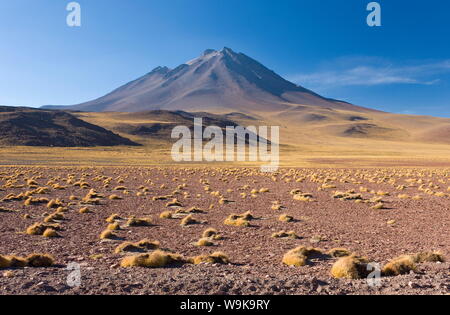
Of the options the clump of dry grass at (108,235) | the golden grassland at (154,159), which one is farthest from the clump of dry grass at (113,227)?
the golden grassland at (154,159)

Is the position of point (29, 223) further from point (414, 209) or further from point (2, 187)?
point (414, 209)

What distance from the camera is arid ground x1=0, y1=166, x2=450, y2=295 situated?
6477mm

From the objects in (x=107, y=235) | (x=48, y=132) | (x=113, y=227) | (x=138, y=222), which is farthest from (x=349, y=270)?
(x=48, y=132)

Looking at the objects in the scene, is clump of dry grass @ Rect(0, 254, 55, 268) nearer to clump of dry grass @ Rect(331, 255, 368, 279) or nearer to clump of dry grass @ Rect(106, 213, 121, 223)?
clump of dry grass @ Rect(331, 255, 368, 279)

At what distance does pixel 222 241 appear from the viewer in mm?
11789

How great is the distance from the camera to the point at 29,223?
14.3 metres

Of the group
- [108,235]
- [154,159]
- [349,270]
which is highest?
[154,159]

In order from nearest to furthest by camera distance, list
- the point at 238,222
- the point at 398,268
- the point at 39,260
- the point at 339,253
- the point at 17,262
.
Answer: the point at 398,268, the point at 17,262, the point at 39,260, the point at 339,253, the point at 238,222

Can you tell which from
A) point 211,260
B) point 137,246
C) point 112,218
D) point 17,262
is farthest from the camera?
point 112,218

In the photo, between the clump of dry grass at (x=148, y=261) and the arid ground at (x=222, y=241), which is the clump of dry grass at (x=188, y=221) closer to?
the arid ground at (x=222, y=241)

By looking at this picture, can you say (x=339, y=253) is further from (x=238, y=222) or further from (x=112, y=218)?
(x=112, y=218)
